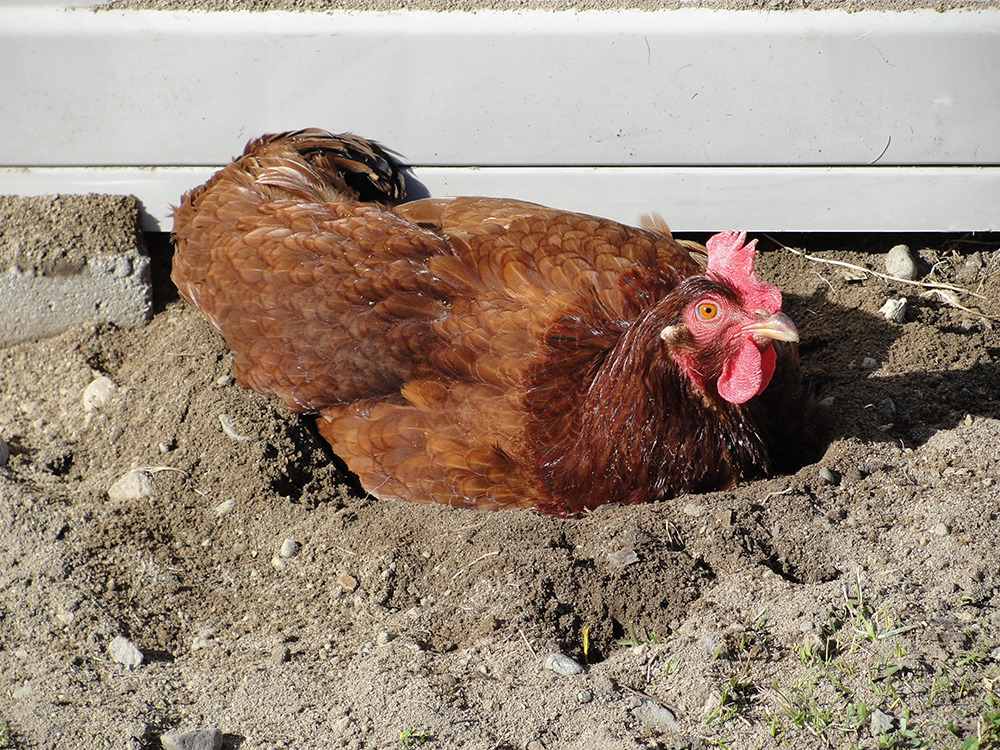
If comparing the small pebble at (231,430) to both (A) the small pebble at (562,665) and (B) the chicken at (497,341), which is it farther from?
(A) the small pebble at (562,665)

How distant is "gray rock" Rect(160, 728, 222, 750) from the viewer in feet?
6.20

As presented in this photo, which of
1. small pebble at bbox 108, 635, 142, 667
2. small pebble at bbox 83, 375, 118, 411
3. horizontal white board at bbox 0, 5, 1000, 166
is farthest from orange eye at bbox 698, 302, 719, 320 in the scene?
small pebble at bbox 83, 375, 118, 411

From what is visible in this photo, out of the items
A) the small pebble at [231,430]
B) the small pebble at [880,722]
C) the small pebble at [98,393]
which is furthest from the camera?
the small pebble at [98,393]

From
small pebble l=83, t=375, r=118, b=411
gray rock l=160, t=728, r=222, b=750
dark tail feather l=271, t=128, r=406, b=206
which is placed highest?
dark tail feather l=271, t=128, r=406, b=206

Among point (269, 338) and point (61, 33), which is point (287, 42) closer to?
point (61, 33)

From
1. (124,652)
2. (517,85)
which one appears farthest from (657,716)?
(517,85)

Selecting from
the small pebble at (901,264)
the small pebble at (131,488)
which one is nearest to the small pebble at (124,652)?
the small pebble at (131,488)

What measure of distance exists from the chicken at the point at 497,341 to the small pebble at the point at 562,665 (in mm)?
626

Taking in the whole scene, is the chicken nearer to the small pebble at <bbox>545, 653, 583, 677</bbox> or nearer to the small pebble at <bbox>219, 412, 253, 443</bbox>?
the small pebble at <bbox>219, 412, 253, 443</bbox>

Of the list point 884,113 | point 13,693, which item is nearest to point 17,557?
point 13,693

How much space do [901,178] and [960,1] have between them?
0.74 meters

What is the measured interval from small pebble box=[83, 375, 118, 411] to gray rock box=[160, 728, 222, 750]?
1.77m

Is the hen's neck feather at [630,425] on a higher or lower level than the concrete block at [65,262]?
higher

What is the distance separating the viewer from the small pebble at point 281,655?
7.33 ft
